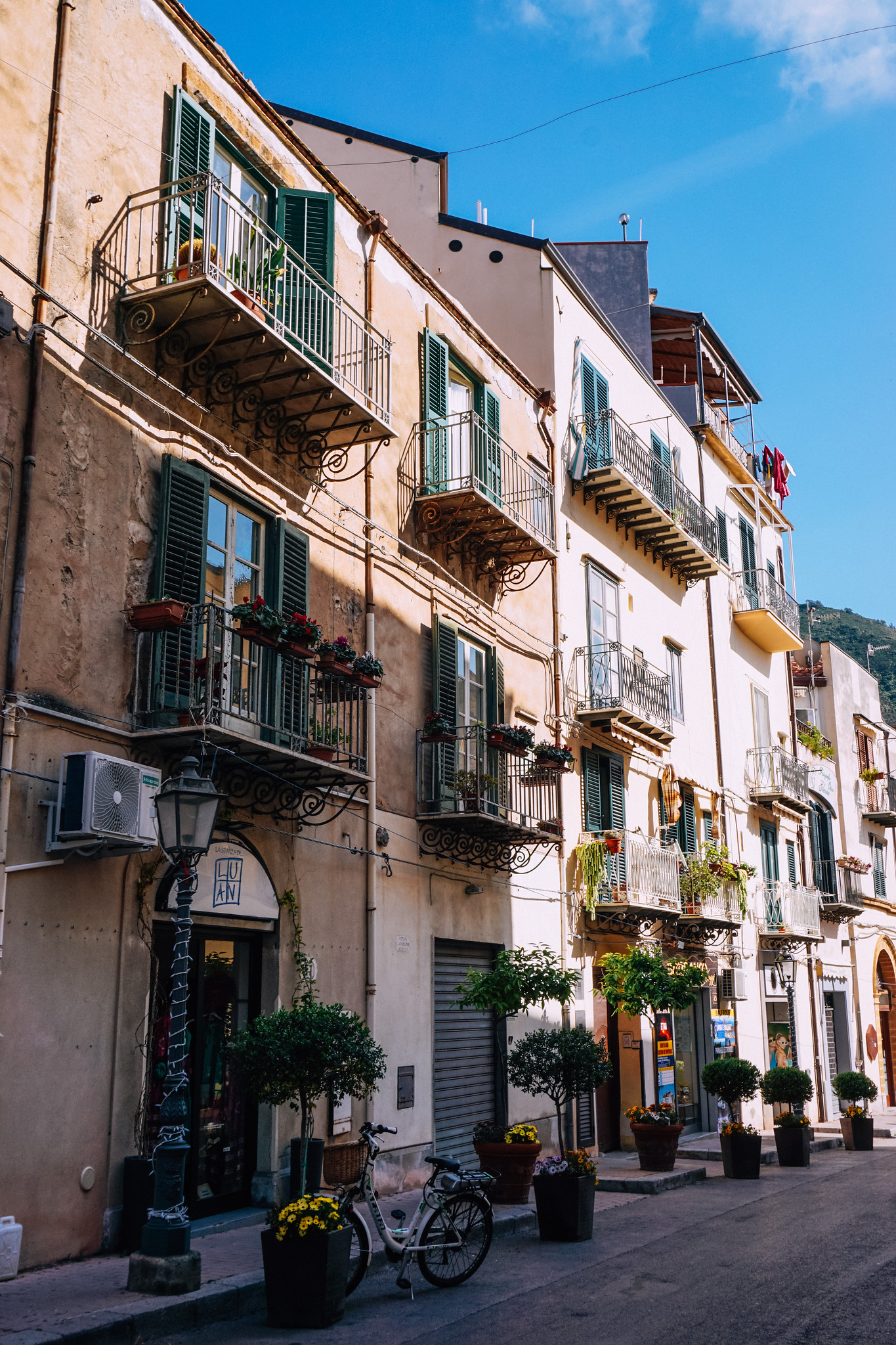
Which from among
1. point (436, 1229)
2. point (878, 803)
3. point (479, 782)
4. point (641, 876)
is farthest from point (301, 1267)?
point (878, 803)


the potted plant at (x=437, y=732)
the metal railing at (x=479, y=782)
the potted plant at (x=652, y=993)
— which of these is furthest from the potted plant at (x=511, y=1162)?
the potted plant at (x=437, y=732)

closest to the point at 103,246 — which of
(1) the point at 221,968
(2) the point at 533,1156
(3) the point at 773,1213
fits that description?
(1) the point at 221,968

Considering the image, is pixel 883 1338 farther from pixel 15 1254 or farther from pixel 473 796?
pixel 473 796

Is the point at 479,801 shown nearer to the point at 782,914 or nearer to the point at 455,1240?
the point at 455,1240

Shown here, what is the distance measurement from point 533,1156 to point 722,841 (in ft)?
43.2

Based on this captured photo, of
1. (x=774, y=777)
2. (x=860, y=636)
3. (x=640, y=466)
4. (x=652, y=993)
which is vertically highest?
(x=860, y=636)

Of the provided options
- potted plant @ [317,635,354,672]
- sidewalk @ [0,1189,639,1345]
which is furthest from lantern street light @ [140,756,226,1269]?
potted plant @ [317,635,354,672]

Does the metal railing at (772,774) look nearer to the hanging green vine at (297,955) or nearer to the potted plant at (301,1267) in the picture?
the hanging green vine at (297,955)

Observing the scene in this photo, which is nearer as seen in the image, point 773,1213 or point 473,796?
point 773,1213

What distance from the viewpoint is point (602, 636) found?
21062mm

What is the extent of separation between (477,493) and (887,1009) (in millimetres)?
27187

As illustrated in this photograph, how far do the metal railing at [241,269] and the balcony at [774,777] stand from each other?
16.0 meters

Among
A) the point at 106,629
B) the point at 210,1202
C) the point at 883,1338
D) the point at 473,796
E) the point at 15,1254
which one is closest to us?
the point at 883,1338

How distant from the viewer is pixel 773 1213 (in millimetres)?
13242
